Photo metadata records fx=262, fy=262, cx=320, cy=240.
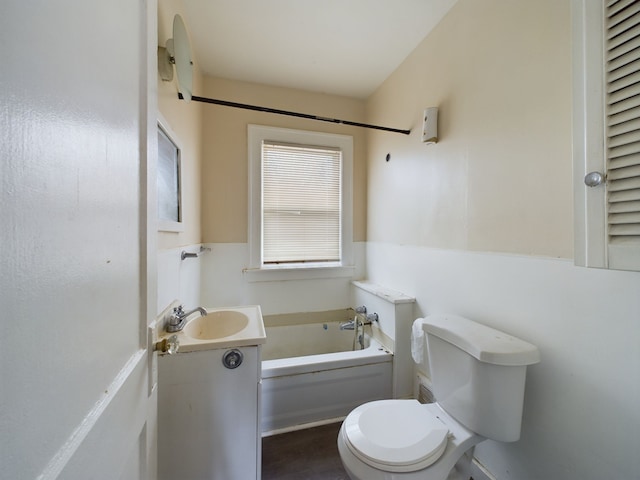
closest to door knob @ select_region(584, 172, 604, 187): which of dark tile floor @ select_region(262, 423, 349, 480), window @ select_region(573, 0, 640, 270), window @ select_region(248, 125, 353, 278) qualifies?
window @ select_region(573, 0, 640, 270)

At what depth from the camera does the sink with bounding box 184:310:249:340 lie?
1.53 meters

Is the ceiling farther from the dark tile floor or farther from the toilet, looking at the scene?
the dark tile floor

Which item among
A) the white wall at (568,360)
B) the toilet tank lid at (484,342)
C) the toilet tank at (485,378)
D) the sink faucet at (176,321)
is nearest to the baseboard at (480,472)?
the white wall at (568,360)

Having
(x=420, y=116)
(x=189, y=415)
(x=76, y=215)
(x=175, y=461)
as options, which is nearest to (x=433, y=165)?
(x=420, y=116)

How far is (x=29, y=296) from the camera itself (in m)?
0.30

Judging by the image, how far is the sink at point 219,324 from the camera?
153cm

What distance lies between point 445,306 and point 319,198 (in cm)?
148

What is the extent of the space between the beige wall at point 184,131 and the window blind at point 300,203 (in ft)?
1.90

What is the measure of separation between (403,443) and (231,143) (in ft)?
7.73

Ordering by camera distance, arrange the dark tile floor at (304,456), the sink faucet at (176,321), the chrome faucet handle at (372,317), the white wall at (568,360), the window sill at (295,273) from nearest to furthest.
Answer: the white wall at (568,360), the sink faucet at (176,321), the dark tile floor at (304,456), the chrome faucet handle at (372,317), the window sill at (295,273)

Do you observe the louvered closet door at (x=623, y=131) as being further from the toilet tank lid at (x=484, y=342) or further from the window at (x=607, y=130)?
the toilet tank lid at (x=484, y=342)

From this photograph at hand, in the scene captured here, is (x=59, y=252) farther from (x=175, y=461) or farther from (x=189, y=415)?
(x=175, y=461)

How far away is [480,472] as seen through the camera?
1.30 m

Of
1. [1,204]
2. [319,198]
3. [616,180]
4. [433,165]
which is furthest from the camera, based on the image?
[319,198]
